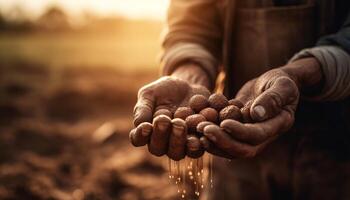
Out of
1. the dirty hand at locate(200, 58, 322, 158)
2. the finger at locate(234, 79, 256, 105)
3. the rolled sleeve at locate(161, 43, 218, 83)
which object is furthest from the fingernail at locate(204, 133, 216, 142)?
the rolled sleeve at locate(161, 43, 218, 83)

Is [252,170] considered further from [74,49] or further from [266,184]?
[74,49]

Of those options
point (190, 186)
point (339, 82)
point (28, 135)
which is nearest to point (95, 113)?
point (28, 135)

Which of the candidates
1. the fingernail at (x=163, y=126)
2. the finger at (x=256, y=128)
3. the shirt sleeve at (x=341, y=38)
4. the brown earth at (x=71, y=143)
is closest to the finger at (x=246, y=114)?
the finger at (x=256, y=128)

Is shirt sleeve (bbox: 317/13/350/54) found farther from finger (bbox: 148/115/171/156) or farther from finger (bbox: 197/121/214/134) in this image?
finger (bbox: 148/115/171/156)

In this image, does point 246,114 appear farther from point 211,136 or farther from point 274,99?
point 211,136

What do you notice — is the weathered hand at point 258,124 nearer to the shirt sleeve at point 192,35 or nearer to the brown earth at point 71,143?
the shirt sleeve at point 192,35

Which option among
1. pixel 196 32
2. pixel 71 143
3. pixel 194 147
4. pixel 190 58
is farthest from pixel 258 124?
pixel 71 143
